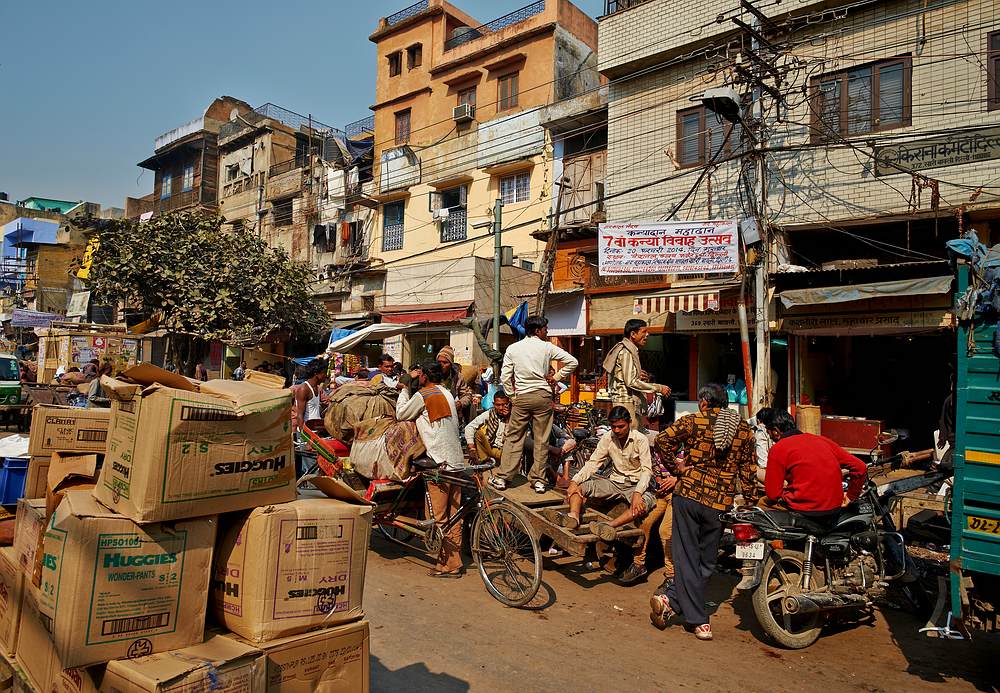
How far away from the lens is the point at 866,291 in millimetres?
11078

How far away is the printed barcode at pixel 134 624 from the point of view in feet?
8.23

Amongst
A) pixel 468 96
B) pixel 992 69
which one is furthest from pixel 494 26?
pixel 992 69

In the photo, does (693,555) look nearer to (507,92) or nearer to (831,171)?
(831,171)

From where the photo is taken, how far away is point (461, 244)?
22438 millimetres

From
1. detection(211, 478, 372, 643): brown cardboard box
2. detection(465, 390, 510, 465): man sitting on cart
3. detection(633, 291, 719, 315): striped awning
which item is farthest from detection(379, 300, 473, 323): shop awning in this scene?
detection(211, 478, 372, 643): brown cardboard box

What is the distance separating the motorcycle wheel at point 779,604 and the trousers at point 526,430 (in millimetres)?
2495

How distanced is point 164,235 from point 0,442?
18.9 metres

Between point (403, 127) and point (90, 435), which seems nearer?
point (90, 435)

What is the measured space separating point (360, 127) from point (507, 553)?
27.1m

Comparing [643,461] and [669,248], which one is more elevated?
[669,248]

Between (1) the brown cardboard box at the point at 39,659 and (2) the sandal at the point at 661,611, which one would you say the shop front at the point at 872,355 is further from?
(1) the brown cardboard box at the point at 39,659

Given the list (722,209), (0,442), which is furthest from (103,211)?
(0,442)

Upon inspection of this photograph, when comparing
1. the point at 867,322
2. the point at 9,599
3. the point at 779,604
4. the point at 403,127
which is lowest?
the point at 779,604

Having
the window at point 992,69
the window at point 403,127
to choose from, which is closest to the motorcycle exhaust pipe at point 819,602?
the window at point 992,69
